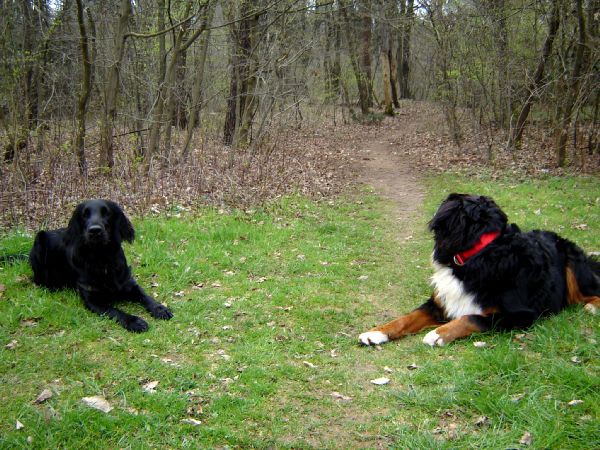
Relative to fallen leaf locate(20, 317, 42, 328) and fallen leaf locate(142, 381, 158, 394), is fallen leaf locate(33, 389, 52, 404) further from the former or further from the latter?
fallen leaf locate(20, 317, 42, 328)

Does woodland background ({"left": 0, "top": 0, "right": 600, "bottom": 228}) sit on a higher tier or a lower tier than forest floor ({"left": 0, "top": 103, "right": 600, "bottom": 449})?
higher

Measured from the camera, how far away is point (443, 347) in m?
4.24

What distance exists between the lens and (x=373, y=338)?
445 centimetres

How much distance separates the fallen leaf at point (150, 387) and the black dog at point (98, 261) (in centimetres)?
96

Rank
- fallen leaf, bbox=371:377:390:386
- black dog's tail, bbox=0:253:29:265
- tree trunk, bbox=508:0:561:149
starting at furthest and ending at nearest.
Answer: tree trunk, bbox=508:0:561:149
black dog's tail, bbox=0:253:29:265
fallen leaf, bbox=371:377:390:386

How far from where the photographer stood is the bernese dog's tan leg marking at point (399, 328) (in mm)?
4457

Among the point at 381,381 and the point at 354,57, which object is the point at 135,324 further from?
the point at 354,57

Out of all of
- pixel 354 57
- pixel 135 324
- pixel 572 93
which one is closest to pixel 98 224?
pixel 135 324

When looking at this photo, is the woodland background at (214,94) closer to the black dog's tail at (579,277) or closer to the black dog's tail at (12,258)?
the black dog's tail at (12,258)

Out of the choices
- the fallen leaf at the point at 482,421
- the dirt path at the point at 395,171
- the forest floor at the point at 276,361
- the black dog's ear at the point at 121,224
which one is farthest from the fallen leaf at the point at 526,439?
the dirt path at the point at 395,171

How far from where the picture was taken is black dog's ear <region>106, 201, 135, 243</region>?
5.16 m

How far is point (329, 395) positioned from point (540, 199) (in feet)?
26.4

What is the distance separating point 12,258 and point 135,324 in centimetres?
270

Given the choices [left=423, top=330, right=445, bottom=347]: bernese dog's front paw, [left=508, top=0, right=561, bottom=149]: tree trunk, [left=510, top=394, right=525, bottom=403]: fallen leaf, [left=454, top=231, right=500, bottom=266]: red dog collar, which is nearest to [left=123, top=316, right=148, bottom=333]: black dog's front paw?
[left=423, top=330, right=445, bottom=347]: bernese dog's front paw
